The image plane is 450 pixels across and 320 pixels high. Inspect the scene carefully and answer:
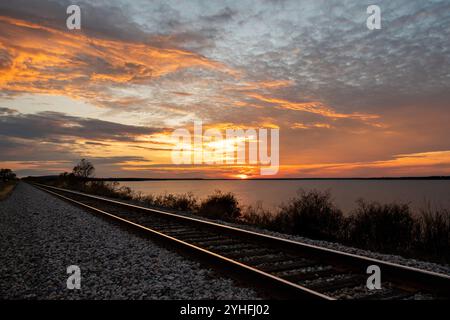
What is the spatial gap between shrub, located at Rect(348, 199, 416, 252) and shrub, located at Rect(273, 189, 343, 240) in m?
0.67

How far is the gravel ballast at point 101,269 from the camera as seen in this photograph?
15.6 feet

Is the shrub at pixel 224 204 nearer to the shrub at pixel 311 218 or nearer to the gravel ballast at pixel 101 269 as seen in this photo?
the shrub at pixel 311 218

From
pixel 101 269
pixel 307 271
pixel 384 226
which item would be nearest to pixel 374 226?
pixel 384 226

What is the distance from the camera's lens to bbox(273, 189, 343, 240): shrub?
10.8 metres

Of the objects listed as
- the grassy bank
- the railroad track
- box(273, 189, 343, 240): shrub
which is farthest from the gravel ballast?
box(273, 189, 343, 240): shrub

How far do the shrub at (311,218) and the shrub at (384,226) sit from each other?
67cm

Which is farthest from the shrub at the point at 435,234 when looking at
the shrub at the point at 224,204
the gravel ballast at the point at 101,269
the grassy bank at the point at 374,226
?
the shrub at the point at 224,204

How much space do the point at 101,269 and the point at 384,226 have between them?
7680 millimetres

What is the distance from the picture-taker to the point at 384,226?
10023 mm

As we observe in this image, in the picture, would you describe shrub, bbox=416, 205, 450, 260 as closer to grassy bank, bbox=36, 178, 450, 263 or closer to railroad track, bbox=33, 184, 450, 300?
grassy bank, bbox=36, 178, 450, 263
